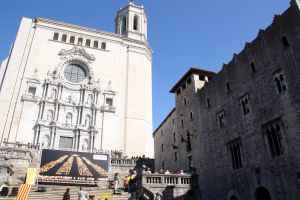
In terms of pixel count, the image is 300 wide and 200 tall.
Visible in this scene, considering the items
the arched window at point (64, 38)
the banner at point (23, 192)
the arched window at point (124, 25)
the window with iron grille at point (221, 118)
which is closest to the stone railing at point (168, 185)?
the window with iron grille at point (221, 118)

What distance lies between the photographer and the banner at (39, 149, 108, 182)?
23614 millimetres

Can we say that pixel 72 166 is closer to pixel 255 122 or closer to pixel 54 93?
pixel 54 93

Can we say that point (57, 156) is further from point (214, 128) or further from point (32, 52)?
point (32, 52)

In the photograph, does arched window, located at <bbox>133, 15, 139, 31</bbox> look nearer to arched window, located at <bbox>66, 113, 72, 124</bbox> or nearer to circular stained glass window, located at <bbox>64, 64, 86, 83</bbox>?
circular stained glass window, located at <bbox>64, 64, 86, 83</bbox>

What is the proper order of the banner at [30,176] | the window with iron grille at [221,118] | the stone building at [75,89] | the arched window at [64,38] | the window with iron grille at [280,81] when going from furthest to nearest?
the arched window at [64,38]
the stone building at [75,89]
the window with iron grille at [221,118]
the banner at [30,176]
the window with iron grille at [280,81]

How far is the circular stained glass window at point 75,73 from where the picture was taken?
3716 centimetres

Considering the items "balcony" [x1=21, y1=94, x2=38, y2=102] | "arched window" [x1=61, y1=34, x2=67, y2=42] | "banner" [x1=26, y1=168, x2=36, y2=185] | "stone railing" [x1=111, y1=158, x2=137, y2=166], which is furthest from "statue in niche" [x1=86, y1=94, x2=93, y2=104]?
"banner" [x1=26, y1=168, x2=36, y2=185]

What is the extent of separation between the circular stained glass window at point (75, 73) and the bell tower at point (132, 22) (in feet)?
37.5

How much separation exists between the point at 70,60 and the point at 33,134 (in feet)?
39.7

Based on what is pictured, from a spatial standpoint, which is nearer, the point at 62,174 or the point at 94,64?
the point at 62,174

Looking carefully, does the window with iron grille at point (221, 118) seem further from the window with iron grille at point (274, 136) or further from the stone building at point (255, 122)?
the window with iron grille at point (274, 136)

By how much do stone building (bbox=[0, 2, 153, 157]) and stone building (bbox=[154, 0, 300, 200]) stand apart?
35.8 ft

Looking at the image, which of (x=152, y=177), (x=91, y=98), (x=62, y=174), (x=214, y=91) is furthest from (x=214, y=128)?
(x=91, y=98)

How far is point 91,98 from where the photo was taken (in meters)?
36.3
